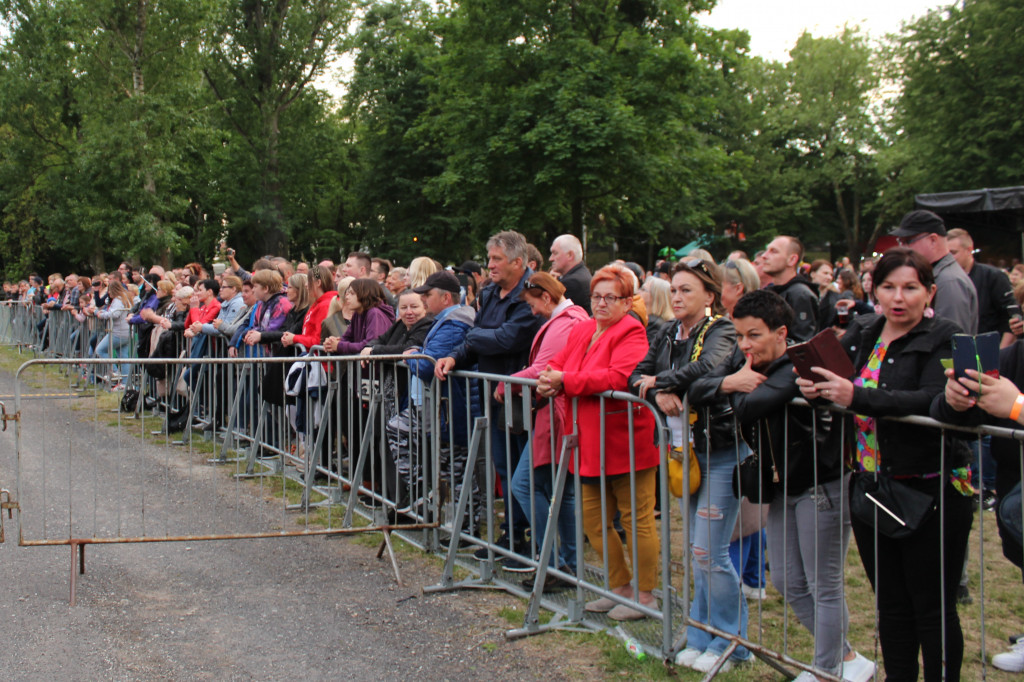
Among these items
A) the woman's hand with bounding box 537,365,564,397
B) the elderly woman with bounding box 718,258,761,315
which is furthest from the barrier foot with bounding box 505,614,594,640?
the elderly woman with bounding box 718,258,761,315

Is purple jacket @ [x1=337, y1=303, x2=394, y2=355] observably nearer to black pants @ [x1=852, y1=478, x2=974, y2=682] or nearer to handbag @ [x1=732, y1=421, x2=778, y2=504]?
handbag @ [x1=732, y1=421, x2=778, y2=504]

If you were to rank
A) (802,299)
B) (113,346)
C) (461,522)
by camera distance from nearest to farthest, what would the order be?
1. (461,522)
2. (802,299)
3. (113,346)

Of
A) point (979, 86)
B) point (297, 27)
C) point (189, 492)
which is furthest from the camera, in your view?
point (297, 27)

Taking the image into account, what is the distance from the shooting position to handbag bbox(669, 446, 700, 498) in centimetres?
441

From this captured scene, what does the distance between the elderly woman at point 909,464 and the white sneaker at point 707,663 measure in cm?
86

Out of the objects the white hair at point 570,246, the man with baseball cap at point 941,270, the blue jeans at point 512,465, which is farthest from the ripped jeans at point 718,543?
the white hair at point 570,246

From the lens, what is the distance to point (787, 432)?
384 centimetres

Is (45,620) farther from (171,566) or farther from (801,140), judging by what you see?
(801,140)

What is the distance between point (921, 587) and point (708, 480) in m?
1.05

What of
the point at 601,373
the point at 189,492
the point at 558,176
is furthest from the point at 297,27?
the point at 601,373

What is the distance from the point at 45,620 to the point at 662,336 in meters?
3.78

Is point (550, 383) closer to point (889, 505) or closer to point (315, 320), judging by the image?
point (889, 505)

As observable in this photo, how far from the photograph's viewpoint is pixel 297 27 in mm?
38969

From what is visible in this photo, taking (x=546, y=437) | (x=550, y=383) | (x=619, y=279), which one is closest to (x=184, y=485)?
(x=546, y=437)
